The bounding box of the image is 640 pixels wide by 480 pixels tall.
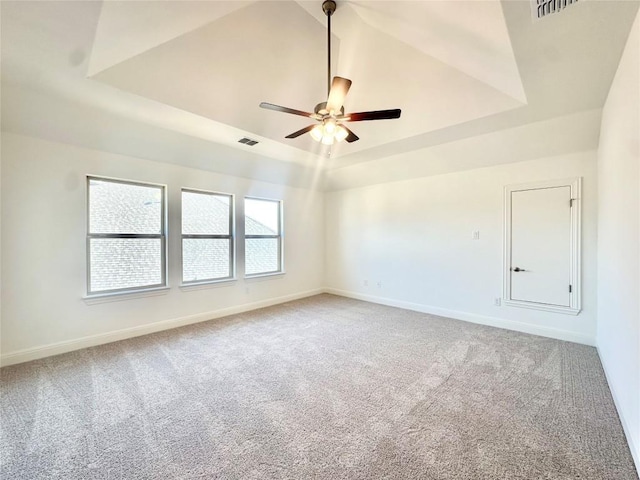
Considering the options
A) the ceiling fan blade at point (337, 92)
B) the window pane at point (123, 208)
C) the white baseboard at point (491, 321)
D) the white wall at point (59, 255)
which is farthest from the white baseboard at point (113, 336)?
the ceiling fan blade at point (337, 92)

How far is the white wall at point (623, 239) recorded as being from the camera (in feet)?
5.93

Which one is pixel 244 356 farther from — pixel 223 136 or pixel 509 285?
pixel 509 285

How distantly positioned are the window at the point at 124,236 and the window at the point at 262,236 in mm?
1538

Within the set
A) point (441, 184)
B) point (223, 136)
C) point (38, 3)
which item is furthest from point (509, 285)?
point (38, 3)

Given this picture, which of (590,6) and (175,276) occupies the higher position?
(590,6)

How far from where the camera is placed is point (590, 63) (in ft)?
7.56

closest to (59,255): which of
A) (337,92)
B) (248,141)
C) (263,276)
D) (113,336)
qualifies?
(113,336)

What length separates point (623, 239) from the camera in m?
Answer: 2.17

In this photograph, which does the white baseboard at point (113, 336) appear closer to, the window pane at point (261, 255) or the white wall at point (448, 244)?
the window pane at point (261, 255)

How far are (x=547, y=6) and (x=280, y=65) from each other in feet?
7.49

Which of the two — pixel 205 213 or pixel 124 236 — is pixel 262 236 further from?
pixel 124 236

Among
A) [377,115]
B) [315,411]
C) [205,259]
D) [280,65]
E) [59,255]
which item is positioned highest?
[280,65]

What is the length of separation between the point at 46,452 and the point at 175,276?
2.74 metres

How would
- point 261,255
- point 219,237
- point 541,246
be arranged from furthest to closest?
point 261,255
point 219,237
point 541,246
